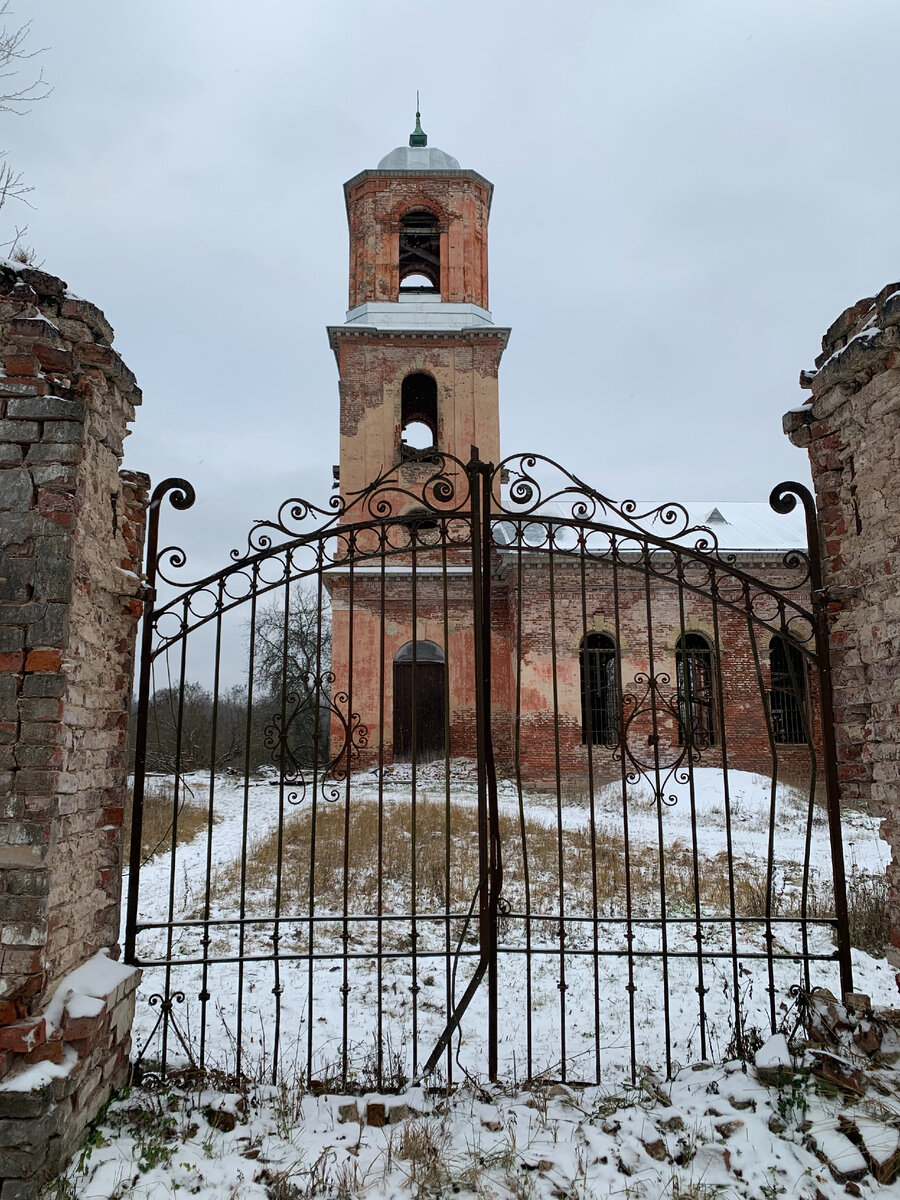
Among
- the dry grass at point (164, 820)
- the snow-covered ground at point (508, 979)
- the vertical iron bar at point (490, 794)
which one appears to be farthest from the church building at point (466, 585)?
the vertical iron bar at point (490, 794)

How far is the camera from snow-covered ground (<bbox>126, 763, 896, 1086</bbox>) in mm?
4051

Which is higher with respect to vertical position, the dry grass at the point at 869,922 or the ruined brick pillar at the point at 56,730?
the ruined brick pillar at the point at 56,730

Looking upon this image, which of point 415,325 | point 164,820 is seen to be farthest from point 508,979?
point 415,325

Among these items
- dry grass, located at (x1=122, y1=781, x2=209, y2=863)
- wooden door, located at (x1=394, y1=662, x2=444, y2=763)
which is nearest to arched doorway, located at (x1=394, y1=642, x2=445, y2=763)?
wooden door, located at (x1=394, y1=662, x2=444, y2=763)

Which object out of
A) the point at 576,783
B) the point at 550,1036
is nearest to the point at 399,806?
the point at 576,783

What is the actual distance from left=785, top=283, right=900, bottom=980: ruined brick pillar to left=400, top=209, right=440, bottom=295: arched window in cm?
1651

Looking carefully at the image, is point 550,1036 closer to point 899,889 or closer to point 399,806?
point 899,889

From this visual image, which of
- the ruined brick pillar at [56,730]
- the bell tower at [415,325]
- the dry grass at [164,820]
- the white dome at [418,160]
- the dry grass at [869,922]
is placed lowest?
the dry grass at [869,922]

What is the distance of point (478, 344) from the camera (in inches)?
720

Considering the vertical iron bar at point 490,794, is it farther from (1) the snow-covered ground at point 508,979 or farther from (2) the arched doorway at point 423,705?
(2) the arched doorway at point 423,705

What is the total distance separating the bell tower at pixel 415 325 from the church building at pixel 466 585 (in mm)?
37

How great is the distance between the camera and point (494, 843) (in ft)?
12.6

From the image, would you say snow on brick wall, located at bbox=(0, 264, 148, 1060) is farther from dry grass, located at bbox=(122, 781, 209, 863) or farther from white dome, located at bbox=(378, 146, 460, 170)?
white dome, located at bbox=(378, 146, 460, 170)

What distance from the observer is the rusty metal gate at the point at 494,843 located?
12.4ft
